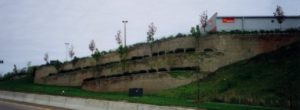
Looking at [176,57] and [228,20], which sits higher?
[228,20]

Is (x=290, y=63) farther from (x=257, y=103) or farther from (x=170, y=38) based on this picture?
(x=170, y=38)

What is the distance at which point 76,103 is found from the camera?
35938 millimetres

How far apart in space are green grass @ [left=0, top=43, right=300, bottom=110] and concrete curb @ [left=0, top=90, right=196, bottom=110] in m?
2.01

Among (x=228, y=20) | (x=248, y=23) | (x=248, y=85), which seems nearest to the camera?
(x=248, y=85)

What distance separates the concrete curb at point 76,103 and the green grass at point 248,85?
201cm

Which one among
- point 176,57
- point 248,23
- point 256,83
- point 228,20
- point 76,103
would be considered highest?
point 228,20

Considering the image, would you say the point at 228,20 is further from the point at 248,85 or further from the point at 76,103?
the point at 76,103

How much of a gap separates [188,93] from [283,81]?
1020 cm

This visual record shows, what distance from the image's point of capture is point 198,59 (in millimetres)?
58938

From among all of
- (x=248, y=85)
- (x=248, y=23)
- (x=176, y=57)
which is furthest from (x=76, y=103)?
(x=248, y=23)

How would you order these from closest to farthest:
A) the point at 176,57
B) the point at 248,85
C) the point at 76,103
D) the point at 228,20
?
the point at 76,103
the point at 248,85
the point at 176,57
the point at 228,20

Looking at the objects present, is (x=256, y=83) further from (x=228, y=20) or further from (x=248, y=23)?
(x=228, y=20)

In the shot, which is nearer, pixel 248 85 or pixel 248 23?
pixel 248 85

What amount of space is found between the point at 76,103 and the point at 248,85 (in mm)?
19699
